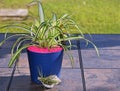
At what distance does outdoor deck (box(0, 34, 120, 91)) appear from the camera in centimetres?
271

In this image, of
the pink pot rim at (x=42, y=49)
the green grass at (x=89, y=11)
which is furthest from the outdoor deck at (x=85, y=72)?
the green grass at (x=89, y=11)

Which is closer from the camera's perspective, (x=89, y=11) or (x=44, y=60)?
(x=44, y=60)

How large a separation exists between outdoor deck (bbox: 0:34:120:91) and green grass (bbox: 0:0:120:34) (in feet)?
8.54

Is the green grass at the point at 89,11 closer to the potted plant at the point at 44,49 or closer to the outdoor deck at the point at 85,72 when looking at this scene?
the outdoor deck at the point at 85,72

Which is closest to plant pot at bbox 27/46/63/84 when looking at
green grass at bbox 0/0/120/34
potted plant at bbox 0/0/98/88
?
potted plant at bbox 0/0/98/88

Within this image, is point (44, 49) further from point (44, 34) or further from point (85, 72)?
point (85, 72)

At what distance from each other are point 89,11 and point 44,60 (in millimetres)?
4757

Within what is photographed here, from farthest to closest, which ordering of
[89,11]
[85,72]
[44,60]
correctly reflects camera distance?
[89,11] < [85,72] < [44,60]

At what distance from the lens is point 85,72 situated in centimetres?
301

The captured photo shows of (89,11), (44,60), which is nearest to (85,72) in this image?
(44,60)

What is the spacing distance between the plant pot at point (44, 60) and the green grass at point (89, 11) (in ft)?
11.5

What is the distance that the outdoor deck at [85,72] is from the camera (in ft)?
8.88

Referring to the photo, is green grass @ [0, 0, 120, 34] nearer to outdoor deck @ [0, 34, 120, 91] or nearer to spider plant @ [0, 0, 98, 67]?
outdoor deck @ [0, 34, 120, 91]

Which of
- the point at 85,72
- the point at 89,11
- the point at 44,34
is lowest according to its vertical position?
the point at 85,72
